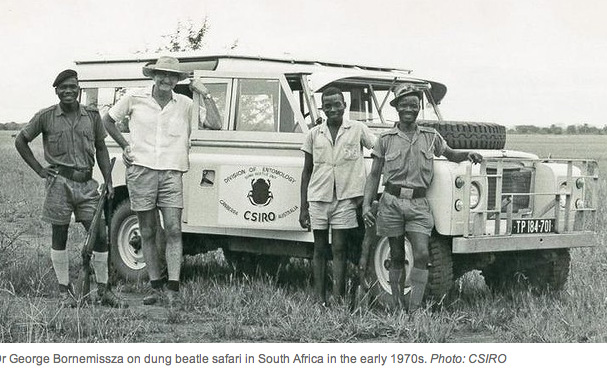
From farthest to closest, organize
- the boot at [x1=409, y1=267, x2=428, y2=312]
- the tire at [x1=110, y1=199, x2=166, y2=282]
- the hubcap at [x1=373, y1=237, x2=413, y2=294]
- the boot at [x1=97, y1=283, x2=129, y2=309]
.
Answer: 1. the tire at [x1=110, y1=199, x2=166, y2=282]
2. the hubcap at [x1=373, y1=237, x2=413, y2=294]
3. the boot at [x1=97, y1=283, x2=129, y2=309]
4. the boot at [x1=409, y1=267, x2=428, y2=312]

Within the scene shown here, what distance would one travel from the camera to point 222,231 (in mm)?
8922

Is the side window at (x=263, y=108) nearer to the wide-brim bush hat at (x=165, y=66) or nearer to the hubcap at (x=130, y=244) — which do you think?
the wide-brim bush hat at (x=165, y=66)

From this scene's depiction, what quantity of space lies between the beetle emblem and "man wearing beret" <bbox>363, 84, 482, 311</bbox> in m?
1.13

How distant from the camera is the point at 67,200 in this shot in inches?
313

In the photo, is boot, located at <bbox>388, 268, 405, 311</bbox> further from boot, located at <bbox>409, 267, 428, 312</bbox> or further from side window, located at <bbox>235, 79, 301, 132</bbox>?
side window, located at <bbox>235, 79, 301, 132</bbox>

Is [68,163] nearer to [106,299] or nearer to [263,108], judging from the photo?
[106,299]

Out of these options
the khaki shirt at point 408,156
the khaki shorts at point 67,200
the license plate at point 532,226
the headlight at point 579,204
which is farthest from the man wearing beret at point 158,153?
the headlight at point 579,204

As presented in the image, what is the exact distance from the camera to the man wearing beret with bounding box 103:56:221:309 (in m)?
8.15

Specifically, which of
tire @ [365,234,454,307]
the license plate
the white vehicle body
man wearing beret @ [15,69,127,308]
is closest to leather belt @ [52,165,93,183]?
man wearing beret @ [15,69,127,308]

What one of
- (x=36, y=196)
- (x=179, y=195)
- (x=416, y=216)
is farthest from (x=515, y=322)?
(x=36, y=196)

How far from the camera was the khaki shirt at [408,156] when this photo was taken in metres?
7.44

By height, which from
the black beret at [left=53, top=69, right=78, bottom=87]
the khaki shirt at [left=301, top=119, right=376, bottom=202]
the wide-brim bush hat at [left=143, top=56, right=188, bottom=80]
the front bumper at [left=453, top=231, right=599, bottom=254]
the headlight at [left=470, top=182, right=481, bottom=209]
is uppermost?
the wide-brim bush hat at [left=143, top=56, right=188, bottom=80]

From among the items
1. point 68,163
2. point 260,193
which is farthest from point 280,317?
point 68,163

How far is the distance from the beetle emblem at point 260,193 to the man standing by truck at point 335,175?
584 millimetres
